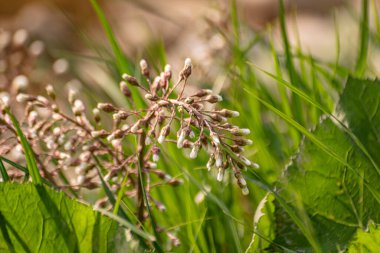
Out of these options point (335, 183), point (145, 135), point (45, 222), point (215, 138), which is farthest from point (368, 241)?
point (45, 222)

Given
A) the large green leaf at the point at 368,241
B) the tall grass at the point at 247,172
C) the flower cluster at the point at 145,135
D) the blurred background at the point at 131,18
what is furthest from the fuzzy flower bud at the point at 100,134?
the blurred background at the point at 131,18

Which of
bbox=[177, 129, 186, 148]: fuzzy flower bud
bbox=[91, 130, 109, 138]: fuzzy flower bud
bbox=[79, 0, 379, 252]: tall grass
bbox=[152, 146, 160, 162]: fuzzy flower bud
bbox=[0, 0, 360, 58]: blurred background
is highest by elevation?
bbox=[177, 129, 186, 148]: fuzzy flower bud

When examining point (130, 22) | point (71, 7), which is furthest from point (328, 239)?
point (71, 7)

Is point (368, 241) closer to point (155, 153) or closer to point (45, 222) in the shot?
point (155, 153)

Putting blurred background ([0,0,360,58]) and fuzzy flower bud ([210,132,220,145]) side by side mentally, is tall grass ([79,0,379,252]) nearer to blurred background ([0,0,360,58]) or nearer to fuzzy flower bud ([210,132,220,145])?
fuzzy flower bud ([210,132,220,145])

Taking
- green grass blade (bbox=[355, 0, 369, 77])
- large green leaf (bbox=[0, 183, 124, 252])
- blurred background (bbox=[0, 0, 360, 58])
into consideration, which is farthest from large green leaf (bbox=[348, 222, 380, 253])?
blurred background (bbox=[0, 0, 360, 58])
